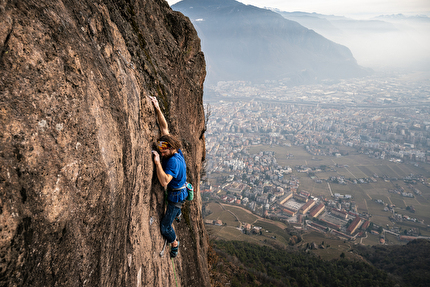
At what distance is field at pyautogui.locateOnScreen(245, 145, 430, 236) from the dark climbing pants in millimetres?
52671

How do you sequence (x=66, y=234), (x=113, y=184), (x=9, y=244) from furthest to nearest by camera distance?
1. (x=113, y=184)
2. (x=66, y=234)
3. (x=9, y=244)

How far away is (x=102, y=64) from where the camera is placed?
3.07m

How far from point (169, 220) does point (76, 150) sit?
263cm

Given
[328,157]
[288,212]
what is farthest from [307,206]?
[328,157]

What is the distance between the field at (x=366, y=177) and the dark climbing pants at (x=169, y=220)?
2074 inches

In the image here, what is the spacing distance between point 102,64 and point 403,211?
63.5 metres

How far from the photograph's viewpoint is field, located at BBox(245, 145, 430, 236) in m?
49.4

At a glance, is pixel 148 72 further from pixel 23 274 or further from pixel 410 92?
pixel 410 92

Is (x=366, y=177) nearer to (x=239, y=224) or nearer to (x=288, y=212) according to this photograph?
(x=288, y=212)

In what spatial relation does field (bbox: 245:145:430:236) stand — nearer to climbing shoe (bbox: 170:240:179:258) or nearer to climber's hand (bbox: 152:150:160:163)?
climbing shoe (bbox: 170:240:179:258)

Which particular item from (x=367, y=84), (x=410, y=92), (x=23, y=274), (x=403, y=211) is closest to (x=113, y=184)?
(x=23, y=274)

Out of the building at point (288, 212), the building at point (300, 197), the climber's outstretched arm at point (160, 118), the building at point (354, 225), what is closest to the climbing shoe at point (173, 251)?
the climber's outstretched arm at point (160, 118)

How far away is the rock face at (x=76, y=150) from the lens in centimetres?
186

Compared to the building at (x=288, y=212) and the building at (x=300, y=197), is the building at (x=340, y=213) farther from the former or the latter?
the building at (x=288, y=212)
